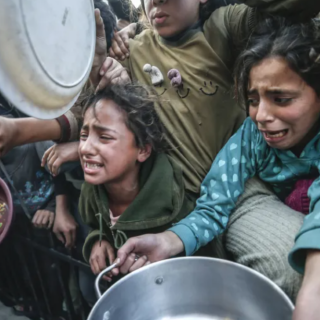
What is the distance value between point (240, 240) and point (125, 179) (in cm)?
39

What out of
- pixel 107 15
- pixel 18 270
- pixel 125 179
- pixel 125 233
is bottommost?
pixel 18 270

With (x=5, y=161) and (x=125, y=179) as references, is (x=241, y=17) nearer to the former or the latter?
(x=125, y=179)

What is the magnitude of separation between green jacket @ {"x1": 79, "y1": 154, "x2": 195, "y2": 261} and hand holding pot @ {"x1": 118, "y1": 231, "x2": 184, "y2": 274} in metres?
0.11

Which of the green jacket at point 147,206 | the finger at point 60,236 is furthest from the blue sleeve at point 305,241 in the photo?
the finger at point 60,236

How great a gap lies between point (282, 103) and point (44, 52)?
1.75ft

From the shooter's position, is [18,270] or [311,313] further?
[18,270]

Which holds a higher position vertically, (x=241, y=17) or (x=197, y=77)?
(x=241, y=17)

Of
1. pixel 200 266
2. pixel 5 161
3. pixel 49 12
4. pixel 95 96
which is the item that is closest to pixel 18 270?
pixel 5 161

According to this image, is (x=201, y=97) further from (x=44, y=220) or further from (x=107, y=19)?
(x=44, y=220)

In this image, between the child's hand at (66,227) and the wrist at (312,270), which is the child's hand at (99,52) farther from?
the wrist at (312,270)

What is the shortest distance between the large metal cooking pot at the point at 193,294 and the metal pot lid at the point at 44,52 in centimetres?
41

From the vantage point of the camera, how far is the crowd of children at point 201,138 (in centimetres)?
78

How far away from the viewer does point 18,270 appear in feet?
5.92

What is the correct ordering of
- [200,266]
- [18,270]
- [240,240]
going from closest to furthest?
[200,266] → [240,240] → [18,270]
